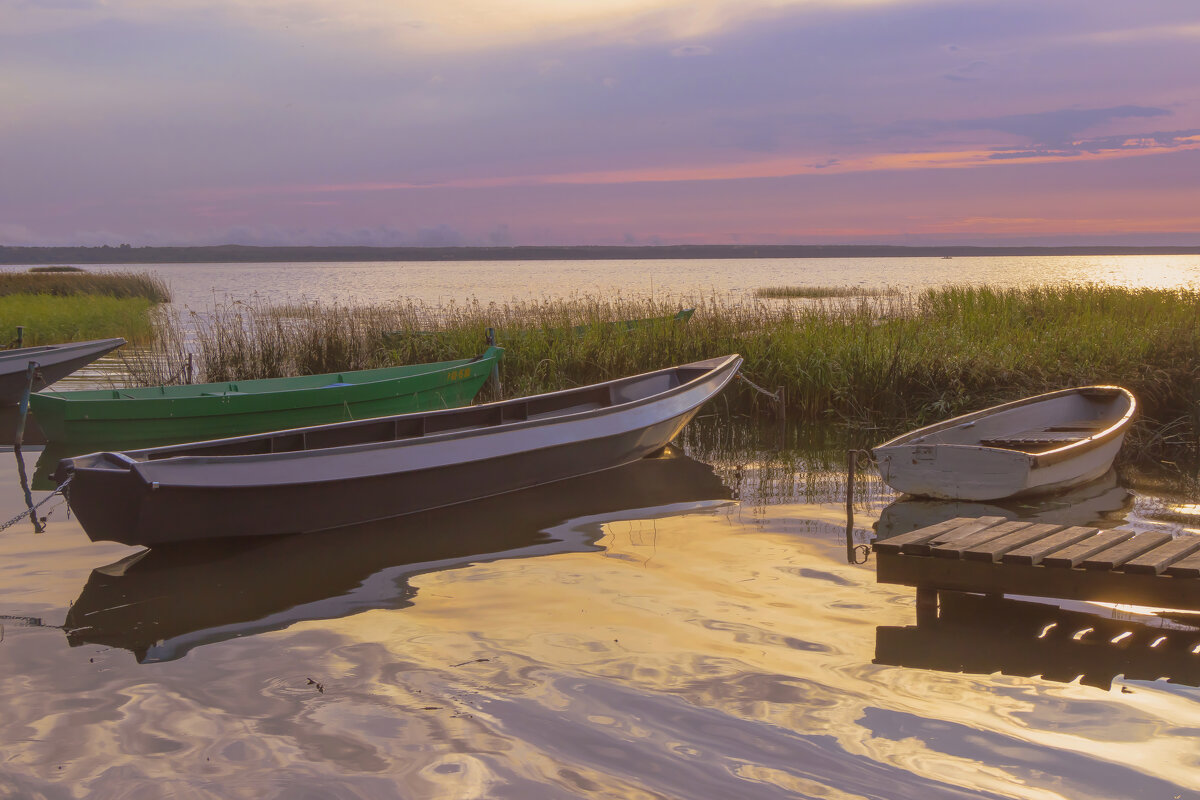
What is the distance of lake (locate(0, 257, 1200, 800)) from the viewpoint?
12.0 ft

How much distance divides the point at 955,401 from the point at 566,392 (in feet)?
16.4

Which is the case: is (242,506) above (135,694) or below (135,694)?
above

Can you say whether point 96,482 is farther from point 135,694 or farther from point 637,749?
point 637,749

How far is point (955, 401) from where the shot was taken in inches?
454

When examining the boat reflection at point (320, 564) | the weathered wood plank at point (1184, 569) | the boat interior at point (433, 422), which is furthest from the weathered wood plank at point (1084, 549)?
the boat interior at point (433, 422)

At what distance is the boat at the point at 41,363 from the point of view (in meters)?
14.1

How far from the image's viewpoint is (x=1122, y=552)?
526cm

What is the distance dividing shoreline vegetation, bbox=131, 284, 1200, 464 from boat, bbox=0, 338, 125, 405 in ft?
3.16

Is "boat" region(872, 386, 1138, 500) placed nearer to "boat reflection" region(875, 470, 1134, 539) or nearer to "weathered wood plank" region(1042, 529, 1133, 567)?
"boat reflection" region(875, 470, 1134, 539)

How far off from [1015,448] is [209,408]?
8644mm

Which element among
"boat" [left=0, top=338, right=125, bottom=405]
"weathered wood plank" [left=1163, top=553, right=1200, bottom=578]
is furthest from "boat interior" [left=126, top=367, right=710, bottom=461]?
"boat" [left=0, top=338, right=125, bottom=405]

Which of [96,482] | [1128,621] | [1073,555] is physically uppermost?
[96,482]

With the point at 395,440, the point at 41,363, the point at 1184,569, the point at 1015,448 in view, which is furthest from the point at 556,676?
the point at 41,363

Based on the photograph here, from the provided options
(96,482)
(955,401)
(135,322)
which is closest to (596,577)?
(96,482)
